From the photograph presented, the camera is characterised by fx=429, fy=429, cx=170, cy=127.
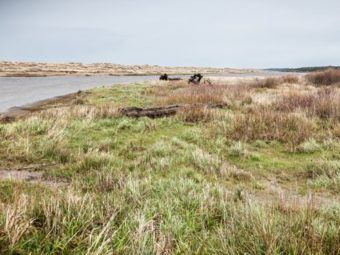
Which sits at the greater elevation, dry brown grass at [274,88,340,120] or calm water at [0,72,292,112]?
dry brown grass at [274,88,340,120]

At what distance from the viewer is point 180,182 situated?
6.57 m

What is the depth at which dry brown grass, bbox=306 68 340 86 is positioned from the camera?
29.8m

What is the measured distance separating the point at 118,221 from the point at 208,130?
7.92 meters

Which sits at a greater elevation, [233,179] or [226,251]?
[226,251]

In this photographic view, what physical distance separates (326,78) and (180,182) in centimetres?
2734

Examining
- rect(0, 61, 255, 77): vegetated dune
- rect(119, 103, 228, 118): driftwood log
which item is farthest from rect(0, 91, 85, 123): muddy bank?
rect(0, 61, 255, 77): vegetated dune

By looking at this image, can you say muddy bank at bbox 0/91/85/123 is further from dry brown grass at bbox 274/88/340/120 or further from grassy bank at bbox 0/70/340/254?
dry brown grass at bbox 274/88/340/120

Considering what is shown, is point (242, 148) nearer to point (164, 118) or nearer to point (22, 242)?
point (164, 118)

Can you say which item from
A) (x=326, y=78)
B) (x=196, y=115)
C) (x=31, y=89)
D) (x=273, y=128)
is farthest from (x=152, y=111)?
(x=31, y=89)

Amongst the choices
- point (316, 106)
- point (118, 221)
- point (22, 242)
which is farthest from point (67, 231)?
point (316, 106)

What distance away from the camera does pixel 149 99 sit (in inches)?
917

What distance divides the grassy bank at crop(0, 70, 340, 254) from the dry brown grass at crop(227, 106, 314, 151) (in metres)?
0.03

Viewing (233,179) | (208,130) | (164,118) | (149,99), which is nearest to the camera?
(233,179)

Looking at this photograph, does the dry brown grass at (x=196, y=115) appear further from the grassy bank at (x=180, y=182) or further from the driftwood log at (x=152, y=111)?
the driftwood log at (x=152, y=111)
